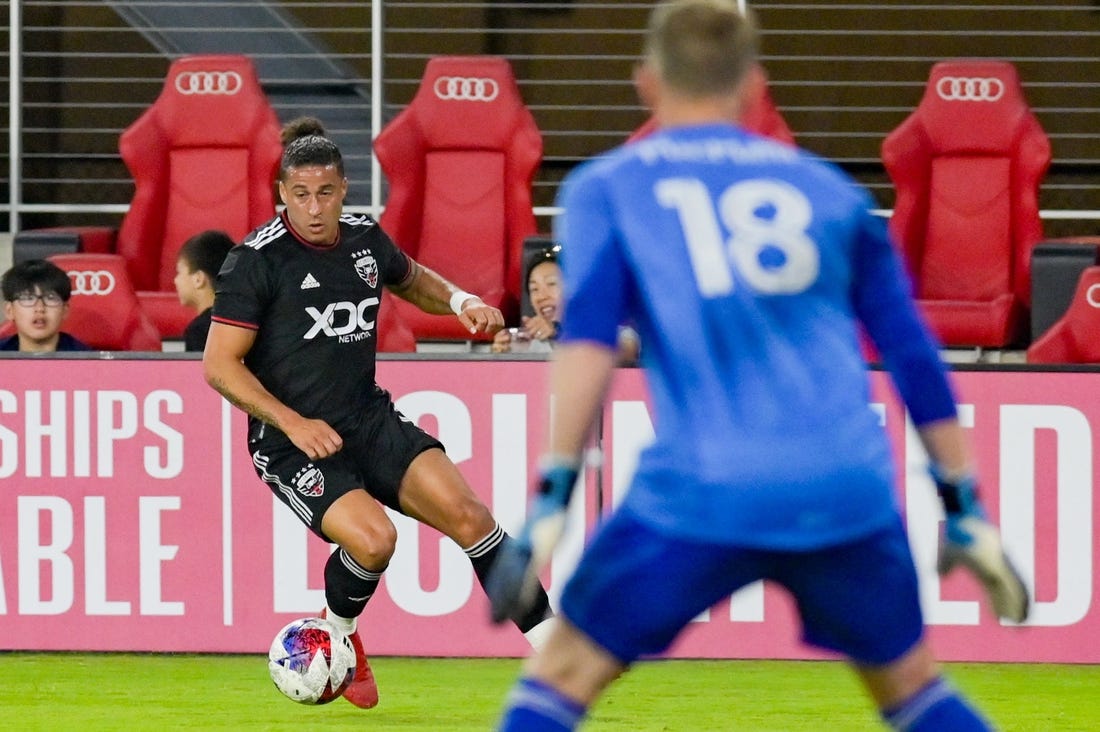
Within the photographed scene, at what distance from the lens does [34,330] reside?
781cm

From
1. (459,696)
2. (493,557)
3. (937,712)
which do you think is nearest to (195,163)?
(459,696)

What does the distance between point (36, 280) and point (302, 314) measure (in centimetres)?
260

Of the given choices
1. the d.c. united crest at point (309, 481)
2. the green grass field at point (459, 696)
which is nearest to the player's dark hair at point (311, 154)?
the d.c. united crest at point (309, 481)

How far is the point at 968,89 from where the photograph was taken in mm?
10211

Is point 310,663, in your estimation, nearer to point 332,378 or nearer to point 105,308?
point 332,378

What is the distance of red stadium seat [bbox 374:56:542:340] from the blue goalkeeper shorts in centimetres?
724

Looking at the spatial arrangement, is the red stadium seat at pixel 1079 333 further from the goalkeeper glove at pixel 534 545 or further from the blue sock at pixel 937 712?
the goalkeeper glove at pixel 534 545

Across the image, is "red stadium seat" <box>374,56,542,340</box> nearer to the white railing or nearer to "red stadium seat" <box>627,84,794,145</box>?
"red stadium seat" <box>627,84,794,145</box>

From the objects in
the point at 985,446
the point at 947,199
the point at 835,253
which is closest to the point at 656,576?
the point at 835,253

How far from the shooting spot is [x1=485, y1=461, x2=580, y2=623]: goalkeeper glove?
2.85 metres

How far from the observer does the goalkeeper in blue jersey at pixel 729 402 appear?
2838 mm

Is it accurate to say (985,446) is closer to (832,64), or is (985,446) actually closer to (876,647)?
(876,647)

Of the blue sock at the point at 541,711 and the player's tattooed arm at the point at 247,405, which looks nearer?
the blue sock at the point at 541,711

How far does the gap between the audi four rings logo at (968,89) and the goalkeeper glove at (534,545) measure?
Answer: 7.68m
